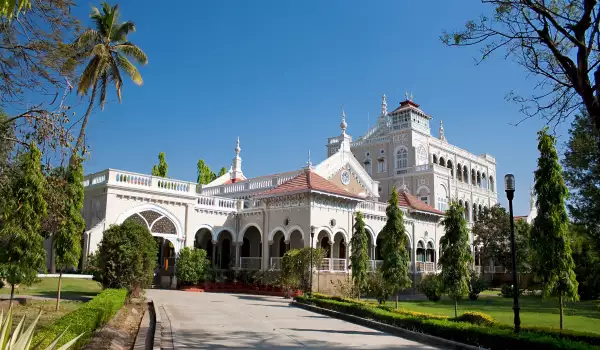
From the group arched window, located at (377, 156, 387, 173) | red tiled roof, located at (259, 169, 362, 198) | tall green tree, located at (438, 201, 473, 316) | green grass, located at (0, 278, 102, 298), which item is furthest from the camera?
arched window, located at (377, 156, 387, 173)

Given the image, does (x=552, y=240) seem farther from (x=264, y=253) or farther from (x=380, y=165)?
(x=380, y=165)

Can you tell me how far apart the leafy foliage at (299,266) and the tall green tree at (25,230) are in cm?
1202

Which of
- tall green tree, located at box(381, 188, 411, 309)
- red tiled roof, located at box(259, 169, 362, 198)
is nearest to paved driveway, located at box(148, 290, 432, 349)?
tall green tree, located at box(381, 188, 411, 309)

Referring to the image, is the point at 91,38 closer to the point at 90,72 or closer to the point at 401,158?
the point at 90,72

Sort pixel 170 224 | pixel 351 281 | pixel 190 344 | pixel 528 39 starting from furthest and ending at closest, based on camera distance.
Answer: pixel 170 224
pixel 351 281
pixel 528 39
pixel 190 344

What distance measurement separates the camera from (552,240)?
17.3 m

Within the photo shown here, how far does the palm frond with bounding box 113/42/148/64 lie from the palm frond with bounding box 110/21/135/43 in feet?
1.41

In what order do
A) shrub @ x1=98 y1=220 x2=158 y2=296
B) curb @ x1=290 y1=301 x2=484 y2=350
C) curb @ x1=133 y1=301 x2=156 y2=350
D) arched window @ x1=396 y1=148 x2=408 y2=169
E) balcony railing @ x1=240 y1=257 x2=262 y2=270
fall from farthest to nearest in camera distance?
arched window @ x1=396 y1=148 x2=408 y2=169 → balcony railing @ x1=240 y1=257 x2=262 y2=270 → shrub @ x1=98 y1=220 x2=158 y2=296 → curb @ x1=290 y1=301 x2=484 y2=350 → curb @ x1=133 y1=301 x2=156 y2=350

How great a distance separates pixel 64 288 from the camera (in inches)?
923

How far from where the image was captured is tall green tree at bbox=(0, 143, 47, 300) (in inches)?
584

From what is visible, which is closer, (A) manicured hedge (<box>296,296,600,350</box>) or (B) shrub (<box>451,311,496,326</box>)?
(A) manicured hedge (<box>296,296,600,350</box>)

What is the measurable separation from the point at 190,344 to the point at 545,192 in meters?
13.2

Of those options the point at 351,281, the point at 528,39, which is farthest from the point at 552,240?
the point at 351,281

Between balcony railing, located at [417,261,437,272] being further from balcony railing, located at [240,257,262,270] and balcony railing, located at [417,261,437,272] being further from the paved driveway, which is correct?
the paved driveway
